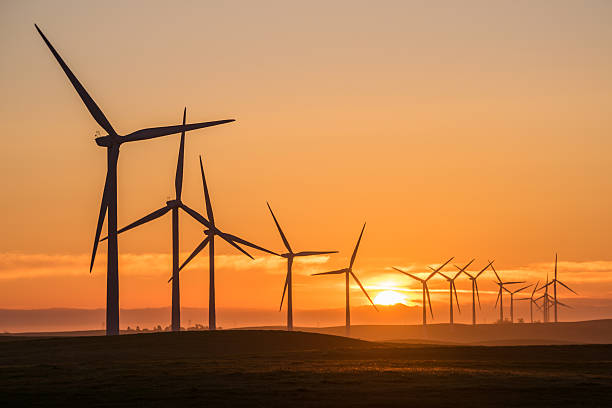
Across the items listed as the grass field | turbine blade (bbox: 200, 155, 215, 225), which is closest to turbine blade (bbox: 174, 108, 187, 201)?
turbine blade (bbox: 200, 155, 215, 225)

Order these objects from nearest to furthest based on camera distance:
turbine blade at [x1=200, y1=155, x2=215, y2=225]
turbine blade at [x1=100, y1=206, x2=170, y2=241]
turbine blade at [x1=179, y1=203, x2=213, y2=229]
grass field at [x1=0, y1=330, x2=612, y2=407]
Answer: grass field at [x1=0, y1=330, x2=612, y2=407] → turbine blade at [x1=100, y1=206, x2=170, y2=241] → turbine blade at [x1=179, y1=203, x2=213, y2=229] → turbine blade at [x1=200, y1=155, x2=215, y2=225]

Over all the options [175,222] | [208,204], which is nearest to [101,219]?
[175,222]

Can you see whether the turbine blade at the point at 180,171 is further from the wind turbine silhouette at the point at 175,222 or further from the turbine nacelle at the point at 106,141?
the turbine nacelle at the point at 106,141

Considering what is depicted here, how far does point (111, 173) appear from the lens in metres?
100

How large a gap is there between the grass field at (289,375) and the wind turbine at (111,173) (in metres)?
4.69

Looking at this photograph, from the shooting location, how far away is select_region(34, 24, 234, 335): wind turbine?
95.7 meters

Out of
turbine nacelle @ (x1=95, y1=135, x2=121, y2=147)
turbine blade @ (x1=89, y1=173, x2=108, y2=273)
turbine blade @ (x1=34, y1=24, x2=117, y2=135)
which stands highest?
turbine blade @ (x1=34, y1=24, x2=117, y2=135)

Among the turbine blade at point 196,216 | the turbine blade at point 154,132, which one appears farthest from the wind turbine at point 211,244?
the turbine blade at point 154,132

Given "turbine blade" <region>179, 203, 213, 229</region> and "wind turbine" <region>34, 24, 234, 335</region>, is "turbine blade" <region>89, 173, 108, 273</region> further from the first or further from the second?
"turbine blade" <region>179, 203, 213, 229</region>

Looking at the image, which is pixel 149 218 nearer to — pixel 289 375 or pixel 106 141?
pixel 106 141

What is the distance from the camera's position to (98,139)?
10281 centimetres

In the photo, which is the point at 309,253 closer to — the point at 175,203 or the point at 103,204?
Result: the point at 175,203

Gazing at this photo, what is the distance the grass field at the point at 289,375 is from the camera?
54406 mm

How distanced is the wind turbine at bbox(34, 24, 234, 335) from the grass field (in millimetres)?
4687
